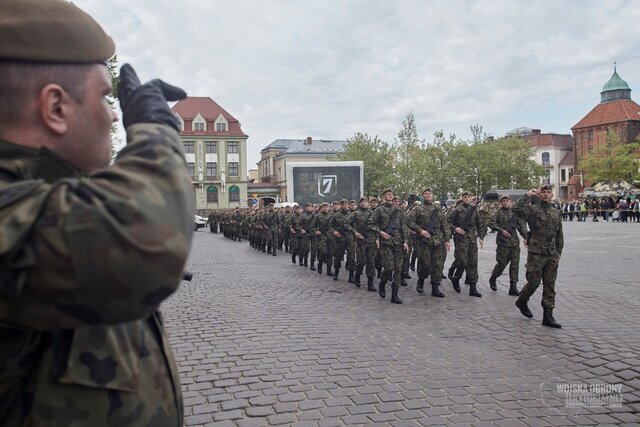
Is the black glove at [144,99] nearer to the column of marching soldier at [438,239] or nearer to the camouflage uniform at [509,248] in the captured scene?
the column of marching soldier at [438,239]

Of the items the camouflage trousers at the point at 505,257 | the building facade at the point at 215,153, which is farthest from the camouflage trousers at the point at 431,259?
the building facade at the point at 215,153

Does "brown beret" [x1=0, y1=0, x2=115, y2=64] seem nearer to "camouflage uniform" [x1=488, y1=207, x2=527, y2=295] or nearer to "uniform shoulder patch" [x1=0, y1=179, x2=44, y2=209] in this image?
"uniform shoulder patch" [x1=0, y1=179, x2=44, y2=209]

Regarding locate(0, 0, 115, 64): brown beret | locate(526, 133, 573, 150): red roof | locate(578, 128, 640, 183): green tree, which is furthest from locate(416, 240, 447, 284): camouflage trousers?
locate(526, 133, 573, 150): red roof

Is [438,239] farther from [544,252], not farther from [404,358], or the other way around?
[404,358]

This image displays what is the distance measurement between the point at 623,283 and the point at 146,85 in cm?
1176

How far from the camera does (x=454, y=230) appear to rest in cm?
1091

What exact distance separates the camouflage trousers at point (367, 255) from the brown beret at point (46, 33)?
10.3 meters

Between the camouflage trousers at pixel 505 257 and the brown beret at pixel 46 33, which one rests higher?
the brown beret at pixel 46 33

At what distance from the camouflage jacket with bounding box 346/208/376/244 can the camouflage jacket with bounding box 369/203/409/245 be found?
0.36 metres

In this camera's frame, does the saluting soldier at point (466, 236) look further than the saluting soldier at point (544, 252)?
Yes

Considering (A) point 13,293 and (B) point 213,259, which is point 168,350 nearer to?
(A) point 13,293

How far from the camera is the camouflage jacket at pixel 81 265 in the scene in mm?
843

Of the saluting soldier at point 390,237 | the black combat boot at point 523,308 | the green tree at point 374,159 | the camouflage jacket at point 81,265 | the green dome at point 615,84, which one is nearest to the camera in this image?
the camouflage jacket at point 81,265

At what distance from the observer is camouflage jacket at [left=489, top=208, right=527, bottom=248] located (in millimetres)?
10484
